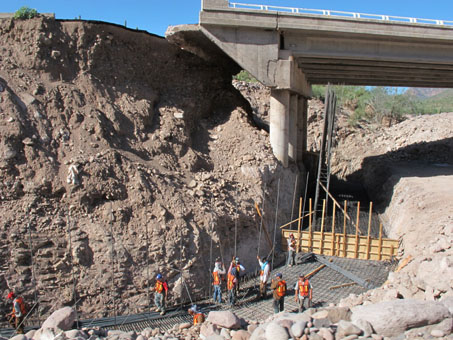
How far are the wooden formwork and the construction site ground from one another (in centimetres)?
29

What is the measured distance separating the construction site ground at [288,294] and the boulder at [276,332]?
354cm

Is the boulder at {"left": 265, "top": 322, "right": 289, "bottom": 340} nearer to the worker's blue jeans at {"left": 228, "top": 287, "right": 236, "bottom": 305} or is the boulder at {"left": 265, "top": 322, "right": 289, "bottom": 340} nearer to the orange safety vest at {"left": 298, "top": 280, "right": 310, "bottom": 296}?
the orange safety vest at {"left": 298, "top": 280, "right": 310, "bottom": 296}

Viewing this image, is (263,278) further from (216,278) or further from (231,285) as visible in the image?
(216,278)

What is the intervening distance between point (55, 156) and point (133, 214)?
2.58m

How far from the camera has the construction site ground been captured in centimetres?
834

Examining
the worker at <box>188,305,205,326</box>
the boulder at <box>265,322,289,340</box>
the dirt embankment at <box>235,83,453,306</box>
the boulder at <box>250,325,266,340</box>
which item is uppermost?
the dirt embankment at <box>235,83,453,306</box>

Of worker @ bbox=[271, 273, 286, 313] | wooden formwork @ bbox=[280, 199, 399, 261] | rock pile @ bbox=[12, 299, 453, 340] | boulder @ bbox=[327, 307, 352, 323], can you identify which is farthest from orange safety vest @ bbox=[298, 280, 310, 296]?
wooden formwork @ bbox=[280, 199, 399, 261]

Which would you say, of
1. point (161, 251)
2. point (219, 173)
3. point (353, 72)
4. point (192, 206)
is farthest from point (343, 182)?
point (161, 251)

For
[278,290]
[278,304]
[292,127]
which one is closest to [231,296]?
[278,304]

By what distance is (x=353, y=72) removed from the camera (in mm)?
16203

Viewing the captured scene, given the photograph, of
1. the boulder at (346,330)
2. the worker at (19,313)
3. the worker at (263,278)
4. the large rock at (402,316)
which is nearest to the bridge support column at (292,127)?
the worker at (263,278)

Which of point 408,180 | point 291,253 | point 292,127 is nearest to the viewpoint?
point 291,253

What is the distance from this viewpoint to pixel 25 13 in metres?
11.5

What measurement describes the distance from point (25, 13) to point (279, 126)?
8.65 metres
